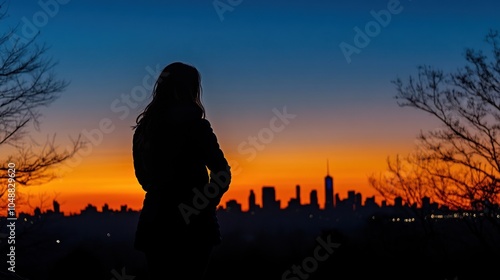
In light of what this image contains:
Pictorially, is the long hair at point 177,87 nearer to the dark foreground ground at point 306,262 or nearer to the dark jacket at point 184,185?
the dark jacket at point 184,185

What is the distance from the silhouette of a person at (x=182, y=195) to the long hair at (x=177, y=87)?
6 cm

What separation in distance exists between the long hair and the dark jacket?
0.09m

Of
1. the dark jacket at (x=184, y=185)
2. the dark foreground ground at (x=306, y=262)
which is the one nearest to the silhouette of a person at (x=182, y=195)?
the dark jacket at (x=184, y=185)

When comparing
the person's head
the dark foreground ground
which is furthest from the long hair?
the dark foreground ground

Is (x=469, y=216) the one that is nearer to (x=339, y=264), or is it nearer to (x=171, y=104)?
(x=339, y=264)

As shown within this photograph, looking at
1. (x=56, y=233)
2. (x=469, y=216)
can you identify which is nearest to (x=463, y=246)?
(x=469, y=216)

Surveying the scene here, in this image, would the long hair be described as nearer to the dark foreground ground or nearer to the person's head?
the person's head

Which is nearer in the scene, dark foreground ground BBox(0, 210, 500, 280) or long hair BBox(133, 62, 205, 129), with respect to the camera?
long hair BBox(133, 62, 205, 129)

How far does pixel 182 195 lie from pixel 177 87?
626 mm

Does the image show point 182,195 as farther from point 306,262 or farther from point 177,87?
point 306,262

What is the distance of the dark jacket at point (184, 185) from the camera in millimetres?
3680

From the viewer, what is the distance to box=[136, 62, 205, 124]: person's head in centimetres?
384

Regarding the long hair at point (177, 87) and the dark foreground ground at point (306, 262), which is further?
the dark foreground ground at point (306, 262)

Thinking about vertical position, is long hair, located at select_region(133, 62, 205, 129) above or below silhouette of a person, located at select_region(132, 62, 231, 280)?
above
